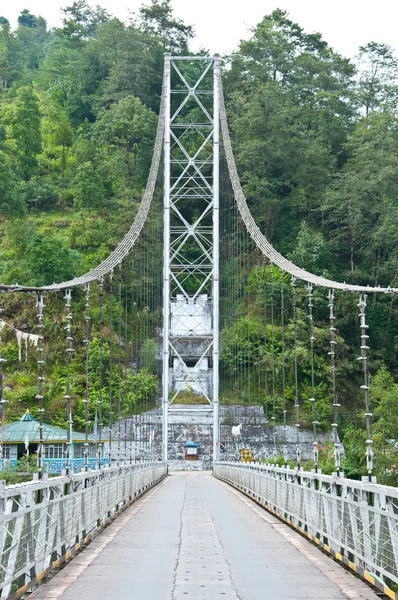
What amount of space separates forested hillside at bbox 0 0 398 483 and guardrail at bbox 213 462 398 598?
26004 millimetres

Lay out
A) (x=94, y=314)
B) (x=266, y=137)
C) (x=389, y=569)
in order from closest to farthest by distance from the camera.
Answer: (x=389, y=569) < (x=94, y=314) < (x=266, y=137)

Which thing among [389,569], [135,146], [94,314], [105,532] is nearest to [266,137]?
[135,146]

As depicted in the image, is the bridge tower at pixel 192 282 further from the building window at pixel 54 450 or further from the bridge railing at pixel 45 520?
the bridge railing at pixel 45 520

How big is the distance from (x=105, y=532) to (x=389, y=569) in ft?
18.3

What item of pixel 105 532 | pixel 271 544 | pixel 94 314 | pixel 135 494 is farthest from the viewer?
pixel 94 314

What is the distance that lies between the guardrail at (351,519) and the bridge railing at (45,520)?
2300 mm

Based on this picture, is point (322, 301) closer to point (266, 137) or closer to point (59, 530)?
point (266, 137)

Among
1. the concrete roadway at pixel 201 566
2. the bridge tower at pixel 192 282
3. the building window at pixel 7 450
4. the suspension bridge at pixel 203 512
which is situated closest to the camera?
the concrete roadway at pixel 201 566

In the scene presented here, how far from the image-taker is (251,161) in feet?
181

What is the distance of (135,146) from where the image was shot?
200 feet

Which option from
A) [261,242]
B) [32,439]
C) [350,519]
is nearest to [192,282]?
[32,439]

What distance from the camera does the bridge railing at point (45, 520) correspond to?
6824 mm

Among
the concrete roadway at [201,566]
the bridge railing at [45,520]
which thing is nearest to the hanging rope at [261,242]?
the concrete roadway at [201,566]

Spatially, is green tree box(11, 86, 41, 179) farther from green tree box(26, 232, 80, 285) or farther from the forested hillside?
green tree box(26, 232, 80, 285)
